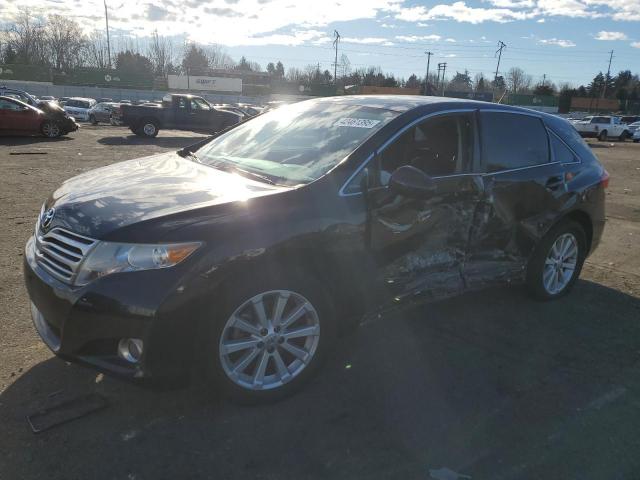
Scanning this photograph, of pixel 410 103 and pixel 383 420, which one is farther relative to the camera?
pixel 410 103

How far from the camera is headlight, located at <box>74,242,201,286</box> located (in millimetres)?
2535

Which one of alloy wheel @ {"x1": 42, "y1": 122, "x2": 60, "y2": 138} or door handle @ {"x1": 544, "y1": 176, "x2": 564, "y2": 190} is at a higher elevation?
door handle @ {"x1": 544, "y1": 176, "x2": 564, "y2": 190}

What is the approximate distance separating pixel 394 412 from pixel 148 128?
68.5 feet

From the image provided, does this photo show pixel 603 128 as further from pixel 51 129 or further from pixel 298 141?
pixel 298 141

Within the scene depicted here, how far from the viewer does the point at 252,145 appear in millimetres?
3961

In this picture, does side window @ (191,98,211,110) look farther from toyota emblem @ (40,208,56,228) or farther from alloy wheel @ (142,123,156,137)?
toyota emblem @ (40,208,56,228)

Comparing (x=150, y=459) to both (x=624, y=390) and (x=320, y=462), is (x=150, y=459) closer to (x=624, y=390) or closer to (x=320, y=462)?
(x=320, y=462)

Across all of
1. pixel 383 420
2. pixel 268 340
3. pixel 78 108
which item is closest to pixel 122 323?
pixel 268 340

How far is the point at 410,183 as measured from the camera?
3.15m

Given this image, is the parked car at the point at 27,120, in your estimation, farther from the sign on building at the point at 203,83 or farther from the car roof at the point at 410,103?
the sign on building at the point at 203,83

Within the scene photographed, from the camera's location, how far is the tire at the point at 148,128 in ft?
70.4

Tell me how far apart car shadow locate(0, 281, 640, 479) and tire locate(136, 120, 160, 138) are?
64.8 feet

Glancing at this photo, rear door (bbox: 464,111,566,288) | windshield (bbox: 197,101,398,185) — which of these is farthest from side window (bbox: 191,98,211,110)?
rear door (bbox: 464,111,566,288)

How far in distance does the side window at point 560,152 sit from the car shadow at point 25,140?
16470 mm
